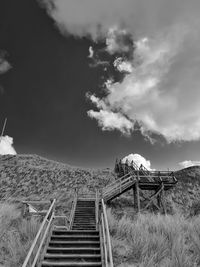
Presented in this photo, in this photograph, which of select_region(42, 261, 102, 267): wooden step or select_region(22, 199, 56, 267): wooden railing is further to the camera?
select_region(42, 261, 102, 267): wooden step

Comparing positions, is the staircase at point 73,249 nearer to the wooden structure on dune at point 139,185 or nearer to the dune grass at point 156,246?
the dune grass at point 156,246

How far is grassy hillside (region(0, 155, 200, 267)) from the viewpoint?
6.12m

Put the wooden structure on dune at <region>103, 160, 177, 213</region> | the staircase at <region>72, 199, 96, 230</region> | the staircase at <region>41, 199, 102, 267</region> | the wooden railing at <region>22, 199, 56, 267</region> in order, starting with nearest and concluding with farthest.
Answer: the wooden railing at <region>22, 199, 56, 267</region>
the staircase at <region>41, 199, 102, 267</region>
the staircase at <region>72, 199, 96, 230</region>
the wooden structure on dune at <region>103, 160, 177, 213</region>

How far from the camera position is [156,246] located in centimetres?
657

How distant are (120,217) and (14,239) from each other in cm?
897

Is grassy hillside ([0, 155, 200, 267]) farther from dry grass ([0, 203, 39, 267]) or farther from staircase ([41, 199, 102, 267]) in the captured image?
staircase ([41, 199, 102, 267])

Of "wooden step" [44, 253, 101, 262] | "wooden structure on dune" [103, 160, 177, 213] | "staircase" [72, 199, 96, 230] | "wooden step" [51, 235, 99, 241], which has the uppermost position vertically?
"wooden structure on dune" [103, 160, 177, 213]

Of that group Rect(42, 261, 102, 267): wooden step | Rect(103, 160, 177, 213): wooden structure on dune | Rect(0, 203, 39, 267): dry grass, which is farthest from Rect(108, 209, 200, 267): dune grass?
Rect(103, 160, 177, 213): wooden structure on dune

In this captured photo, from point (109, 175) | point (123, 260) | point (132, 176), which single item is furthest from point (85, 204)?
point (109, 175)

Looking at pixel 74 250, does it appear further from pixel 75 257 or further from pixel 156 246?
pixel 156 246

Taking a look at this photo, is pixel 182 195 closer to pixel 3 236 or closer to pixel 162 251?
pixel 162 251

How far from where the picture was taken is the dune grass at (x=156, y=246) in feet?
18.6

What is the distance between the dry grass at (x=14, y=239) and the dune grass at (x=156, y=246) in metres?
2.74

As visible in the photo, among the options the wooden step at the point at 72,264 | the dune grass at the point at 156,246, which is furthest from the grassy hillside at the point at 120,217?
the wooden step at the point at 72,264
